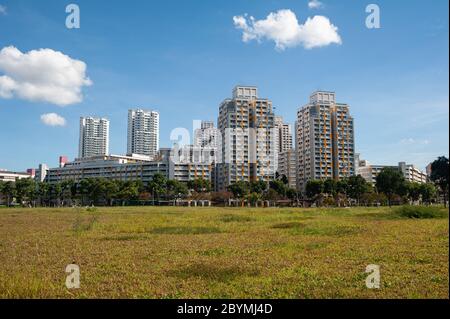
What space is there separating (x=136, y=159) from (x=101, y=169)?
19.3 meters

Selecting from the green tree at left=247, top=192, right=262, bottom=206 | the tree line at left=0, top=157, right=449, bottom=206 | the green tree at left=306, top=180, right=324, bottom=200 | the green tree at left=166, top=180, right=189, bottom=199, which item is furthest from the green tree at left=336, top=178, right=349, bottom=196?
the green tree at left=166, top=180, right=189, bottom=199

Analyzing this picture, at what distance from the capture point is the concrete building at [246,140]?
463 feet

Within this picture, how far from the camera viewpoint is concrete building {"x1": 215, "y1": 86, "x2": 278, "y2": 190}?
5551 inches

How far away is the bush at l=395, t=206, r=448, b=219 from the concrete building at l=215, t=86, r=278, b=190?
343ft

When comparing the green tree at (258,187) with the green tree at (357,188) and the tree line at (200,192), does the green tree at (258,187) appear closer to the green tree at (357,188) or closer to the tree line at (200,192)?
the tree line at (200,192)

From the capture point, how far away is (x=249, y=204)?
118750 millimetres

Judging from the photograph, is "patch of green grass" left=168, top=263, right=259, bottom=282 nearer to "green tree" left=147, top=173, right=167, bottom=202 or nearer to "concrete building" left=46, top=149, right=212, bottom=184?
"green tree" left=147, top=173, right=167, bottom=202

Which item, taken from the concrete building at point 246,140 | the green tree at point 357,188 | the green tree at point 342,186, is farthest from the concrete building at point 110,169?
the green tree at point 357,188

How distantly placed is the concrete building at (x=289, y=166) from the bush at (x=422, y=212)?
127 metres

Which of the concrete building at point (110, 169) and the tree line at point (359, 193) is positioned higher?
the concrete building at point (110, 169)

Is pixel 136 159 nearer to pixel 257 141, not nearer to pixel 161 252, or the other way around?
pixel 257 141

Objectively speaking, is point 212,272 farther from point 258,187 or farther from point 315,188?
point 258,187

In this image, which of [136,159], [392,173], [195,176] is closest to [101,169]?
[136,159]

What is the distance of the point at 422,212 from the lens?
109 ft
